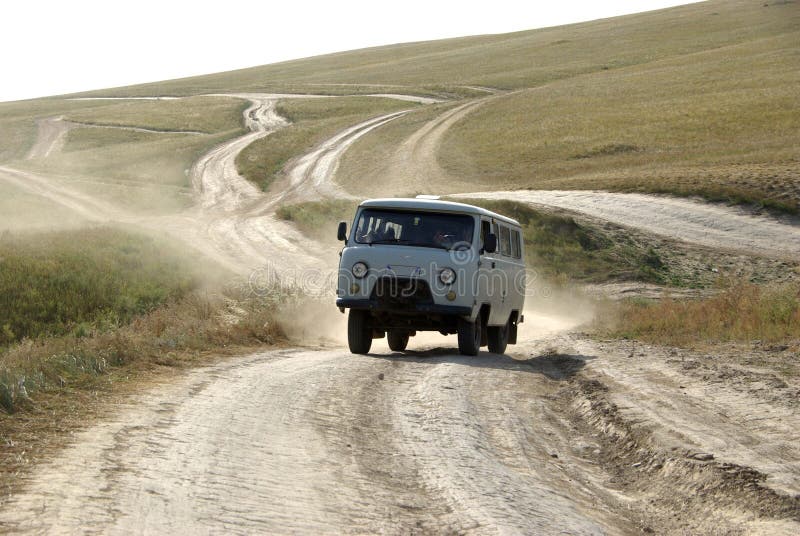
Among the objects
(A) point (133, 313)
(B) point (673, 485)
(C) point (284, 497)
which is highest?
(C) point (284, 497)

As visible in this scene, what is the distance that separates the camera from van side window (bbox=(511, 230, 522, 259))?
17.1 m

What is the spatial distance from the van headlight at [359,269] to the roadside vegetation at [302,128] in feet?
118

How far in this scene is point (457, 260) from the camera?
13930 millimetres

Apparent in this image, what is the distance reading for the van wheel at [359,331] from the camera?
1420cm

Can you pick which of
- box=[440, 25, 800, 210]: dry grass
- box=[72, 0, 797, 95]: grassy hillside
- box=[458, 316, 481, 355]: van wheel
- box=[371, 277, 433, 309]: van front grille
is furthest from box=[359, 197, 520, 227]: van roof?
box=[72, 0, 797, 95]: grassy hillside

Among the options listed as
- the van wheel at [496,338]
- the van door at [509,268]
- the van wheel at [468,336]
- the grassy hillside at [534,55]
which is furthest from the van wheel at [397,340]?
the grassy hillside at [534,55]

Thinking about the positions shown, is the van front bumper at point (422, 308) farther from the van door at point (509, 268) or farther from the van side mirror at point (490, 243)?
the van door at point (509, 268)

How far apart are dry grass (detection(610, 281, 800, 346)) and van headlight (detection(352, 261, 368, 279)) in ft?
17.4

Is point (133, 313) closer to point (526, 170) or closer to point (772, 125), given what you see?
point (526, 170)

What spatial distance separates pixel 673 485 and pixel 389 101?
79906 mm

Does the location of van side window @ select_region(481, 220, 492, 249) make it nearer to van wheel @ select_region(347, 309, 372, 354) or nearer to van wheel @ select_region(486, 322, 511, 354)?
van wheel @ select_region(486, 322, 511, 354)

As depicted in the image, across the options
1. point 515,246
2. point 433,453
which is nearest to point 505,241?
point 515,246

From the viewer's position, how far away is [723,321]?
17.4m

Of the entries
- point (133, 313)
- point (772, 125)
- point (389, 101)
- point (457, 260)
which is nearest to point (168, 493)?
point (457, 260)
